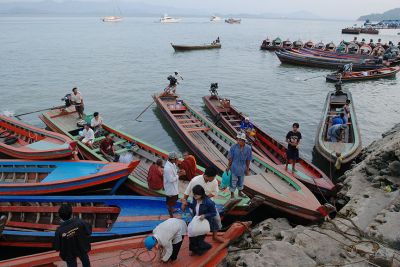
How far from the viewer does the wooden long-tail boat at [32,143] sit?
38.5 ft

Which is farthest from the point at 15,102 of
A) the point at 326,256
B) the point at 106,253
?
the point at 326,256

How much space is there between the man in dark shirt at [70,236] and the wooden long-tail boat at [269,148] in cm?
788

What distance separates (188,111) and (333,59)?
28.1 metres

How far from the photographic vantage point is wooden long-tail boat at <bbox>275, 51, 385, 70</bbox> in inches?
1435

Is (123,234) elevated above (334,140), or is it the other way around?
(334,140)

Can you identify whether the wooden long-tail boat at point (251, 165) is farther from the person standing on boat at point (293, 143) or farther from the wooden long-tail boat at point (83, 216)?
the wooden long-tail boat at point (83, 216)

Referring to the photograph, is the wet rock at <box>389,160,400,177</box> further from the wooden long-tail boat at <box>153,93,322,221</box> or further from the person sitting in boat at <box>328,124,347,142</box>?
the person sitting in boat at <box>328,124,347,142</box>

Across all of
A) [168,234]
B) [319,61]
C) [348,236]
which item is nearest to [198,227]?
[168,234]

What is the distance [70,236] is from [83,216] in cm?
408

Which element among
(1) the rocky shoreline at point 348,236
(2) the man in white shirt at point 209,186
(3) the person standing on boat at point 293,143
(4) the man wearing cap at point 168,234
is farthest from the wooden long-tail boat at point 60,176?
(3) the person standing on boat at point 293,143

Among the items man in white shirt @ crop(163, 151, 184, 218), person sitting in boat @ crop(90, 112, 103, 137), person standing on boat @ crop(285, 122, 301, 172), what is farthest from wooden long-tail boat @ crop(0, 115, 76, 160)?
person standing on boat @ crop(285, 122, 301, 172)

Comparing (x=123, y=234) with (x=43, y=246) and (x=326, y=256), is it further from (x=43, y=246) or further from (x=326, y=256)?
(x=326, y=256)

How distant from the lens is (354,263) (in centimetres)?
671

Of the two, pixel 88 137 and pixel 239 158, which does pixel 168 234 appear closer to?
pixel 239 158
